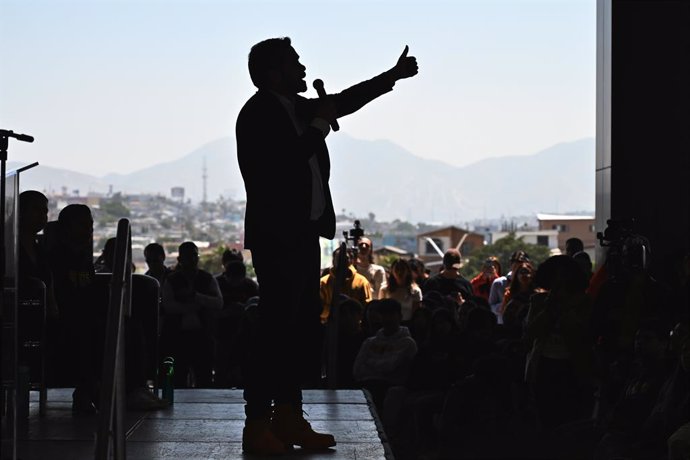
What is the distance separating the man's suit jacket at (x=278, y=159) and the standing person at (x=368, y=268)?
19.9 feet

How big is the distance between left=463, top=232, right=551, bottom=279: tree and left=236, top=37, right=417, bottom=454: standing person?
45.1ft

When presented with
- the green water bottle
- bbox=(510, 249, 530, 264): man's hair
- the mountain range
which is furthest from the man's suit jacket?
the mountain range

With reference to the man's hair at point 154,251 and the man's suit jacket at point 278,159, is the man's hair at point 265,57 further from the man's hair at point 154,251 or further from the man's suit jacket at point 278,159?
the man's hair at point 154,251

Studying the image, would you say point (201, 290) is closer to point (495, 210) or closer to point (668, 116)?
point (668, 116)

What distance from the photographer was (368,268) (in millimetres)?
10352

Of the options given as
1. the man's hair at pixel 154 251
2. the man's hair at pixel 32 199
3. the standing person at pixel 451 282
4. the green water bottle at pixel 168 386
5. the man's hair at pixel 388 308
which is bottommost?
the green water bottle at pixel 168 386

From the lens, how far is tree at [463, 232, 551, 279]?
19.9 meters

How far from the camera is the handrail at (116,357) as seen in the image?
126 inches

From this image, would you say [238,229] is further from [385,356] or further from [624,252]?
[624,252]

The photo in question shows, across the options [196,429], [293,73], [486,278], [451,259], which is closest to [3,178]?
[293,73]

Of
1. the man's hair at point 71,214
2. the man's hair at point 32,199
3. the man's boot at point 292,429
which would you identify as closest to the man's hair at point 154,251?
the man's hair at point 71,214

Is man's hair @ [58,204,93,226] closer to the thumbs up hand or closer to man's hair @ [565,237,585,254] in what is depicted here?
the thumbs up hand

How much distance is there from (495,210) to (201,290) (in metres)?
118

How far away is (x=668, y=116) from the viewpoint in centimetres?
986
